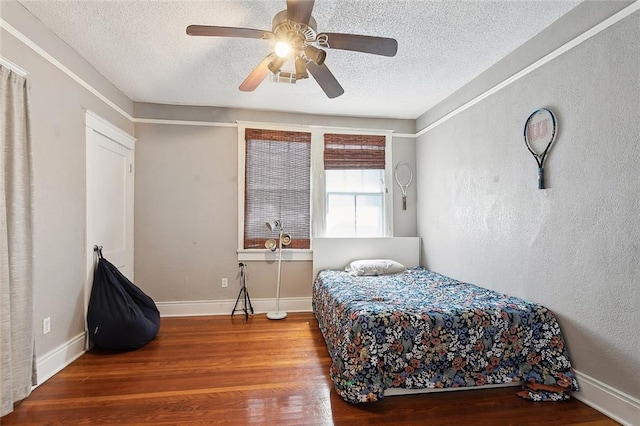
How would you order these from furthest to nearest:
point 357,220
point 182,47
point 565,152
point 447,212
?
point 357,220 → point 447,212 → point 182,47 → point 565,152

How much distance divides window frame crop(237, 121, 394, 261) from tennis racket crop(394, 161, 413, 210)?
11 cm

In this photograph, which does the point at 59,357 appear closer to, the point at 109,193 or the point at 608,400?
the point at 109,193

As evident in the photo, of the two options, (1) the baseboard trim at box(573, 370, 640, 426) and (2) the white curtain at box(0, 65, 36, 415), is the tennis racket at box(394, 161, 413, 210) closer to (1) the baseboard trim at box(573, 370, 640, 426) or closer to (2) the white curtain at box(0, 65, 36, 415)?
(1) the baseboard trim at box(573, 370, 640, 426)

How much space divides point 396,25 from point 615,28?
1.27 m

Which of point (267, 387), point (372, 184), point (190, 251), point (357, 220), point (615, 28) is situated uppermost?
point (615, 28)

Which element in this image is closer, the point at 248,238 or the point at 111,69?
the point at 111,69

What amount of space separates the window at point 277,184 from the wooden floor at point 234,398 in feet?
5.05

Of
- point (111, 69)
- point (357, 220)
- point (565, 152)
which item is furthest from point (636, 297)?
point (111, 69)

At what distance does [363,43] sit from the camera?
6.21 ft

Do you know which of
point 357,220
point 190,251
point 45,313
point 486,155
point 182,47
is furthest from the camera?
point 357,220

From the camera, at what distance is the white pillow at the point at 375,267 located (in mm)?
3670

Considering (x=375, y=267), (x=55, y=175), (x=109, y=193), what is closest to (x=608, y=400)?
(x=375, y=267)

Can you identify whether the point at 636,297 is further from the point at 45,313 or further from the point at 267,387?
the point at 45,313

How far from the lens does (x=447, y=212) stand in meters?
3.65
